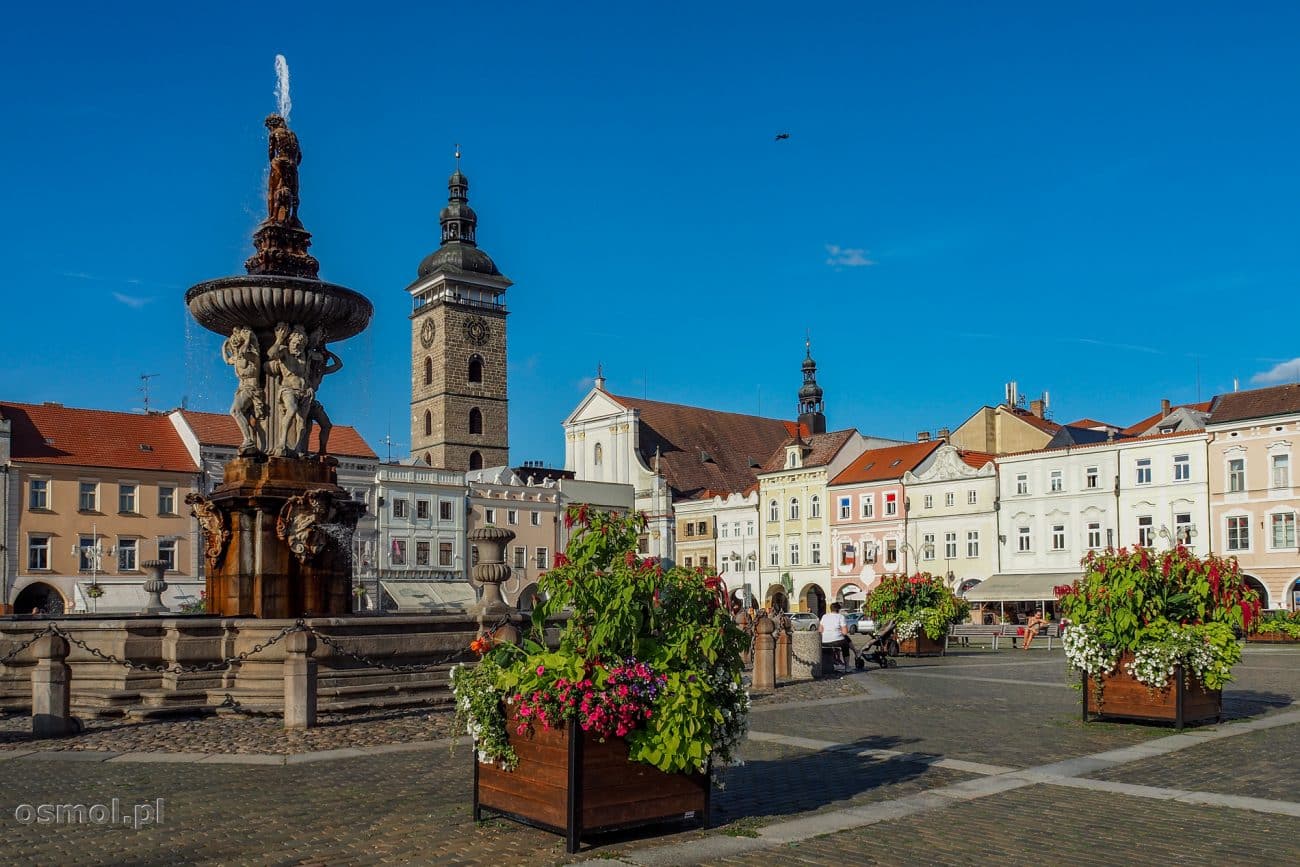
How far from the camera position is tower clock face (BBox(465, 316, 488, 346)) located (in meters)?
104

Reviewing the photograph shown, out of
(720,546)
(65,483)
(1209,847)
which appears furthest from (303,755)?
(720,546)

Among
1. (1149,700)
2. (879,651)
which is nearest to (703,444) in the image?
(879,651)

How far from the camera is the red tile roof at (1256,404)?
163 ft

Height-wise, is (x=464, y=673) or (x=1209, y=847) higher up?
(x=464, y=673)

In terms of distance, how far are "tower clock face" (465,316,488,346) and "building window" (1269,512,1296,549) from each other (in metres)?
67.4

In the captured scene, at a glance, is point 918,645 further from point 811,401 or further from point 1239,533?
point 811,401

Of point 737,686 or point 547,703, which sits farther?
point 737,686

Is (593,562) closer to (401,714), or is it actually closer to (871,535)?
(401,714)

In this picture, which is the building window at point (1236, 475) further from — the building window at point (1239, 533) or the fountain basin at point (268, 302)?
the fountain basin at point (268, 302)

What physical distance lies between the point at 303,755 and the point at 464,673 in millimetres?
3909

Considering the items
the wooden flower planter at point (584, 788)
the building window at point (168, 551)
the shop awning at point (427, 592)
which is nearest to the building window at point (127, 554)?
the building window at point (168, 551)

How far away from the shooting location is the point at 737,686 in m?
8.40

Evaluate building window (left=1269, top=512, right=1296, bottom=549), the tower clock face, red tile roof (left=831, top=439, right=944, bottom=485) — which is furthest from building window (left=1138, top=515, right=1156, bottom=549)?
the tower clock face

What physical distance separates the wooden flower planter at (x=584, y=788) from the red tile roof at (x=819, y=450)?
2448 inches
